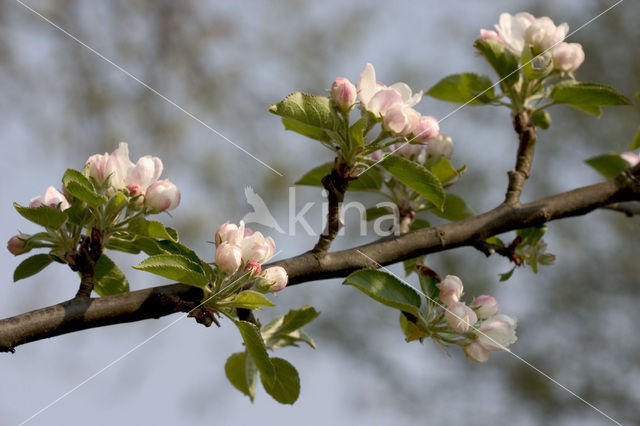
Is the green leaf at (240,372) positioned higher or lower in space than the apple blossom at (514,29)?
lower

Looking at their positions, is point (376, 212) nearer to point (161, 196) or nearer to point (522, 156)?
point (522, 156)

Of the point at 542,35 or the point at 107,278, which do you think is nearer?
the point at 107,278

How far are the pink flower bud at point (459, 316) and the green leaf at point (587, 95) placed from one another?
407 mm

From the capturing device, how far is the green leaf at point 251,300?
0.83 metres

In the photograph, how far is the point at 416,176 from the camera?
3.13 feet

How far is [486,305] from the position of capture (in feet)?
3.34

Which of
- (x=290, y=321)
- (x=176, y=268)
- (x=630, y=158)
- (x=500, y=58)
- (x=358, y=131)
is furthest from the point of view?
(x=630, y=158)

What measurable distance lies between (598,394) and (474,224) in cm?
494

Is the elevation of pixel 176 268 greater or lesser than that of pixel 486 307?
greater

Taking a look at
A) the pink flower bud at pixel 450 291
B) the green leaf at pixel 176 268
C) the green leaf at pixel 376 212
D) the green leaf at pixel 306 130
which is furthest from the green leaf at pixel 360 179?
the green leaf at pixel 176 268

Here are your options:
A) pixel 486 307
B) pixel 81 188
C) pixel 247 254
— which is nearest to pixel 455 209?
pixel 486 307

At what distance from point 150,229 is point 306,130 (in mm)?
241

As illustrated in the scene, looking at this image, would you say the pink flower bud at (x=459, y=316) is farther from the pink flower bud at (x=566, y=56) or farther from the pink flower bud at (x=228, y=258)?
the pink flower bud at (x=566, y=56)

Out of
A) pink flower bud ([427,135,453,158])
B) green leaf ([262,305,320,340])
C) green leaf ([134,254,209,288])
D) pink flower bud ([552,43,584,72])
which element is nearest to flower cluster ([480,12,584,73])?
pink flower bud ([552,43,584,72])
